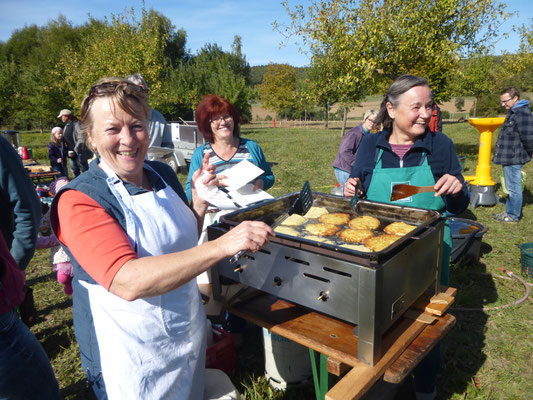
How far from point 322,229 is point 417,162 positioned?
2.79 feet

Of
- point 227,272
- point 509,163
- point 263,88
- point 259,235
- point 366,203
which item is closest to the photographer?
point 259,235

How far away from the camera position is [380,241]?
1909 millimetres

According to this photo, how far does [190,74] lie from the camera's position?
3241 centimetres

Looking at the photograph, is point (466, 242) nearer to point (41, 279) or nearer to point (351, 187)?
point (351, 187)

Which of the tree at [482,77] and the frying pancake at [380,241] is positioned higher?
the tree at [482,77]

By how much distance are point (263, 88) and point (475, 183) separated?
134ft

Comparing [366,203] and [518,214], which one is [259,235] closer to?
[366,203]

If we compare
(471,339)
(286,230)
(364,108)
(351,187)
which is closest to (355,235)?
(286,230)

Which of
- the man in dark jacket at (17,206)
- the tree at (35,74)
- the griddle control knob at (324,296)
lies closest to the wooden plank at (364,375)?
the griddle control knob at (324,296)

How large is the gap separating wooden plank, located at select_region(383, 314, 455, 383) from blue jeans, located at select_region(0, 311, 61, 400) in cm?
159

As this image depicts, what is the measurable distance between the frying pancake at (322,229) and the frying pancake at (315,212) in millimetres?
184

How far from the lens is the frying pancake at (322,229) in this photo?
2.15m

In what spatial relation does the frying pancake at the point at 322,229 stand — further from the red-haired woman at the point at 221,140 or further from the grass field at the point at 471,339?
the grass field at the point at 471,339

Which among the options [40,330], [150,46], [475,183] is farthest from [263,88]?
[40,330]
